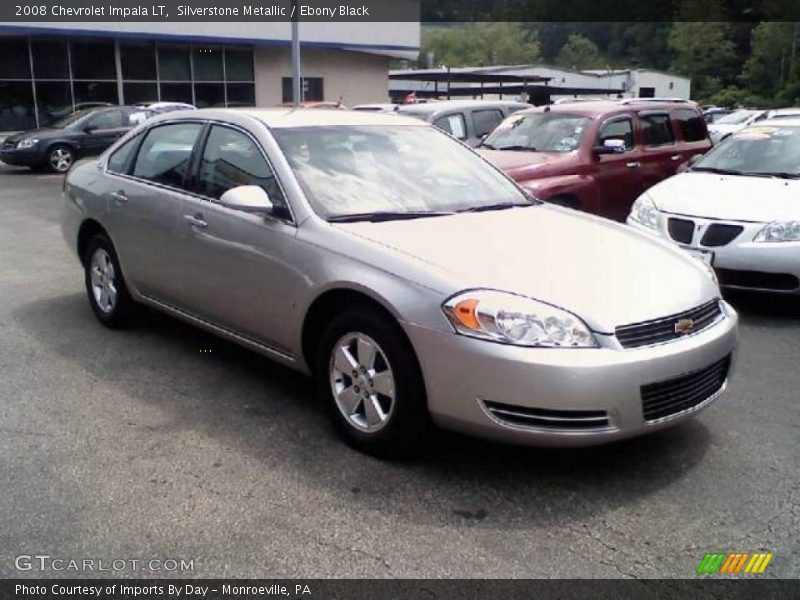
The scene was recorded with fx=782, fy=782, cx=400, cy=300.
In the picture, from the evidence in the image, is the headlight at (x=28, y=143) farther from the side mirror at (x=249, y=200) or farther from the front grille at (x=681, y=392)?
the front grille at (x=681, y=392)

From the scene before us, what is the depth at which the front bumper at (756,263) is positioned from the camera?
587cm

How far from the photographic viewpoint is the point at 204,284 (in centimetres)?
455

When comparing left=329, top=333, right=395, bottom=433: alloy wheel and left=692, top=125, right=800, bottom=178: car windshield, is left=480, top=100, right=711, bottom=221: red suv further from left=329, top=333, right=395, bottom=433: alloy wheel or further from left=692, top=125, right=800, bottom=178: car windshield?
left=329, top=333, right=395, bottom=433: alloy wheel

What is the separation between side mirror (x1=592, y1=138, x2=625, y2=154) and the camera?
8156 millimetres

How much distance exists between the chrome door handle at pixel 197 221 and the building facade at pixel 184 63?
1943 cm

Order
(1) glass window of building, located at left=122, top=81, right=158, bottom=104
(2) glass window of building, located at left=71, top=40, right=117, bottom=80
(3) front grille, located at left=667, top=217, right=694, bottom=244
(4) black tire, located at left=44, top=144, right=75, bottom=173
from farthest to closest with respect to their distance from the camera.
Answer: (1) glass window of building, located at left=122, top=81, right=158, bottom=104, (2) glass window of building, located at left=71, top=40, right=117, bottom=80, (4) black tire, located at left=44, top=144, right=75, bottom=173, (3) front grille, located at left=667, top=217, right=694, bottom=244

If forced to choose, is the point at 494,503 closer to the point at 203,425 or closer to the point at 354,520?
the point at 354,520

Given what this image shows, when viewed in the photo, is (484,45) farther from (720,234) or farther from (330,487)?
(330,487)

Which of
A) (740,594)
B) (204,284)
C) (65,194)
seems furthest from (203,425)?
(65,194)

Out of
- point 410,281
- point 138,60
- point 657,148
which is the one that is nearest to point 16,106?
point 138,60

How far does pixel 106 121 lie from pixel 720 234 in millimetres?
→ 15512

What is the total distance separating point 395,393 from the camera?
343cm

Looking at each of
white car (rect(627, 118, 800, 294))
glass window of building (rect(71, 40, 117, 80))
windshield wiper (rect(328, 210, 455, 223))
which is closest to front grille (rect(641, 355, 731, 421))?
windshield wiper (rect(328, 210, 455, 223))

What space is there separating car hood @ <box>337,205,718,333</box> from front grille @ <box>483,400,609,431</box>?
1.17ft
